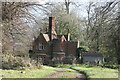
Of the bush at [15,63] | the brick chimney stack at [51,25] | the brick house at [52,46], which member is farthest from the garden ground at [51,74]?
the brick house at [52,46]

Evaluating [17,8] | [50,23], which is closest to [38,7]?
[17,8]

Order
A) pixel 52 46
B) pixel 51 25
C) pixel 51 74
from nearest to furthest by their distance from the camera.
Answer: pixel 51 74, pixel 51 25, pixel 52 46

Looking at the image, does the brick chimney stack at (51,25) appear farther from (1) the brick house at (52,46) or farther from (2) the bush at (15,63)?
(2) the bush at (15,63)

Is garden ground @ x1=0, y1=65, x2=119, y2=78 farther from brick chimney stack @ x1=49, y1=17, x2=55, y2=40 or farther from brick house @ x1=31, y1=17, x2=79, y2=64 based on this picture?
brick house @ x1=31, y1=17, x2=79, y2=64

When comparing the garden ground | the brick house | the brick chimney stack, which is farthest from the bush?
the brick house

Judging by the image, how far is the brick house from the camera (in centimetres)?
3350

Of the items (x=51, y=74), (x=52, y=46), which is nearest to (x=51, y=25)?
(x=52, y=46)

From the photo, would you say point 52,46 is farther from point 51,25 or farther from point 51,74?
point 51,74

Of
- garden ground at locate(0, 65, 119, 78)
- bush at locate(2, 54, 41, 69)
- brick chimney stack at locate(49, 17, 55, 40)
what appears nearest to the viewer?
garden ground at locate(0, 65, 119, 78)

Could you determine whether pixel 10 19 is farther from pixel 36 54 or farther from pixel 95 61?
pixel 36 54

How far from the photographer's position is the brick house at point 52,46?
33.5 m

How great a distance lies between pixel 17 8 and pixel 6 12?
1.39 metres

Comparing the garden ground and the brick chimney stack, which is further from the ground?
the brick chimney stack

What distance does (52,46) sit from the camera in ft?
112
